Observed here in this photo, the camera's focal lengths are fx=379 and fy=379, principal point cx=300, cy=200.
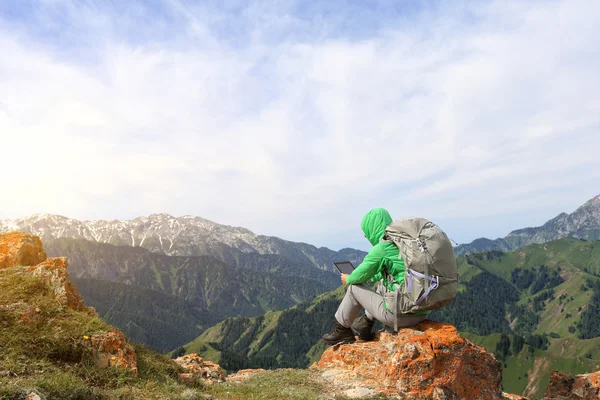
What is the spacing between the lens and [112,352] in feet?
31.1

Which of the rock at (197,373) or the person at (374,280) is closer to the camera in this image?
the person at (374,280)

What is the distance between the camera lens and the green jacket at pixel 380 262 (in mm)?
10344

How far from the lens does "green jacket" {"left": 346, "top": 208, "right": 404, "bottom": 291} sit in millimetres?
10344

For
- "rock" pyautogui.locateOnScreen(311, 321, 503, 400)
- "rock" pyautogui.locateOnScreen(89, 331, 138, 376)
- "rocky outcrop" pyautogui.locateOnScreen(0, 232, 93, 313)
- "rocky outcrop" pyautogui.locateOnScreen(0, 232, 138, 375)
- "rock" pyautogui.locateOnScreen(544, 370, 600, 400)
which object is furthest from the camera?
"rock" pyautogui.locateOnScreen(544, 370, 600, 400)

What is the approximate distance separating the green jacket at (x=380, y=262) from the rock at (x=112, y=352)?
20.1ft

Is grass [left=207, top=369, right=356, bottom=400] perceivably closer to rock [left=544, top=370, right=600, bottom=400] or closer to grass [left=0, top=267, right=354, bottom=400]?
grass [left=0, top=267, right=354, bottom=400]

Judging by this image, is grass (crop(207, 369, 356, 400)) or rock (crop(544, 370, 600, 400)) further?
rock (crop(544, 370, 600, 400))

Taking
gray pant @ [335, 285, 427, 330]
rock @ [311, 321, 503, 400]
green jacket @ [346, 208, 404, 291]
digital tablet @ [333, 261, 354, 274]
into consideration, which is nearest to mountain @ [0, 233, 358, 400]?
rock @ [311, 321, 503, 400]

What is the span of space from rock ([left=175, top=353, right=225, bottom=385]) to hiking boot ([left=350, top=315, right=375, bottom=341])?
16.1 ft

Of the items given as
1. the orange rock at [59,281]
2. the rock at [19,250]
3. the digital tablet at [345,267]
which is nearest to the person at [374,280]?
the digital tablet at [345,267]

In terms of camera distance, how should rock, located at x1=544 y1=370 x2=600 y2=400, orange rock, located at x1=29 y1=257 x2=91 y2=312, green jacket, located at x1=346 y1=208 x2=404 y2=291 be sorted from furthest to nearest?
rock, located at x1=544 y1=370 x2=600 y2=400 → orange rock, located at x1=29 y1=257 x2=91 y2=312 → green jacket, located at x1=346 y1=208 x2=404 y2=291

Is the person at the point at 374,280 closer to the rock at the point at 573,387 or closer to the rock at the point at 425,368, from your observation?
the rock at the point at 425,368

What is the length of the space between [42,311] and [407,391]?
993cm

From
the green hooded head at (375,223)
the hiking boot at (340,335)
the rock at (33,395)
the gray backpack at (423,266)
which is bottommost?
the hiking boot at (340,335)
